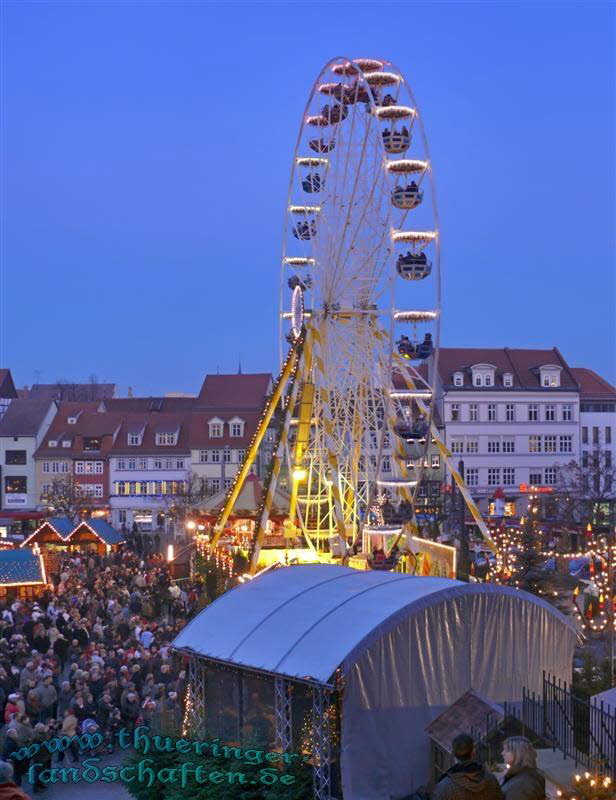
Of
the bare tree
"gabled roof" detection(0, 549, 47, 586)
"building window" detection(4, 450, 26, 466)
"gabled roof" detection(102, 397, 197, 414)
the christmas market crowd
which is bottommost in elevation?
the christmas market crowd

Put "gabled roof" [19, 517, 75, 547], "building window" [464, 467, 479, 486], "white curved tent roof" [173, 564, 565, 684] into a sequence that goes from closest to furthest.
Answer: "white curved tent roof" [173, 564, 565, 684] < "gabled roof" [19, 517, 75, 547] < "building window" [464, 467, 479, 486]

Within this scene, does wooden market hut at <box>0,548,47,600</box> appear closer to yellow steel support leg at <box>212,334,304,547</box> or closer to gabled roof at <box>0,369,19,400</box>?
yellow steel support leg at <box>212,334,304,547</box>

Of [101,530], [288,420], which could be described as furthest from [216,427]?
[288,420]

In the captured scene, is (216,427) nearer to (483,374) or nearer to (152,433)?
(152,433)

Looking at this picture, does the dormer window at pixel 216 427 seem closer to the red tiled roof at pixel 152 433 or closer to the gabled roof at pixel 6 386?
the red tiled roof at pixel 152 433

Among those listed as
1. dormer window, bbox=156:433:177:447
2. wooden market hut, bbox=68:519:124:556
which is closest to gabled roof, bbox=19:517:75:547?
wooden market hut, bbox=68:519:124:556

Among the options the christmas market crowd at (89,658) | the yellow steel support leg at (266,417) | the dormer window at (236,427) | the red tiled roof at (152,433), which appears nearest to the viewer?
the christmas market crowd at (89,658)

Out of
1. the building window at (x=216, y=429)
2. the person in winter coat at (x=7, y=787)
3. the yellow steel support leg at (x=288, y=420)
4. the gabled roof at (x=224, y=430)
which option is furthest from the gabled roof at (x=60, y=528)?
the building window at (x=216, y=429)

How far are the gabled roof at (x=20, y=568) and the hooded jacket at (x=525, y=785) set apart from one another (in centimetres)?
2730

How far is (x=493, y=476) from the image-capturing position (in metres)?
88.0

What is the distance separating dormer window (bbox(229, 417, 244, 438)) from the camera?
8731 cm

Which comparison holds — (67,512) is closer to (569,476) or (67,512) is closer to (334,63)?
(569,476)

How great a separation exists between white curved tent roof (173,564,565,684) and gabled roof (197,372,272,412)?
68.0 m

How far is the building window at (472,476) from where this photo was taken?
286ft
